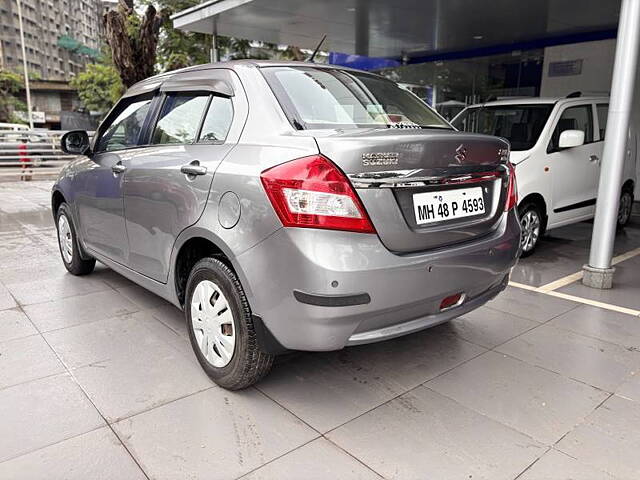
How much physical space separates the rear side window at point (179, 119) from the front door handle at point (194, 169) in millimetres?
236

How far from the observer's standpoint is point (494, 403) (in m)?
2.61

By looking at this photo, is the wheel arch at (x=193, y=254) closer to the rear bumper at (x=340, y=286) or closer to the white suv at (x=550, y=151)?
the rear bumper at (x=340, y=286)

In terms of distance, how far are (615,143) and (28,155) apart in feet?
46.4

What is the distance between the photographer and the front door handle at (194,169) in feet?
8.64

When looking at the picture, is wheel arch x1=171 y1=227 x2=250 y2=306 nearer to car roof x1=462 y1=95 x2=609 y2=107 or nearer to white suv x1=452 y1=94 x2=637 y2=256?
white suv x1=452 y1=94 x2=637 y2=256

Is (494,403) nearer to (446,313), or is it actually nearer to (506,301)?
(446,313)

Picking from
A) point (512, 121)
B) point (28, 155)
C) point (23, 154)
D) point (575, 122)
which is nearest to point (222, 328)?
point (512, 121)

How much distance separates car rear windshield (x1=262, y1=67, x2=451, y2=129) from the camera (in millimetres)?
2572

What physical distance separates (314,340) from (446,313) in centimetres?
75

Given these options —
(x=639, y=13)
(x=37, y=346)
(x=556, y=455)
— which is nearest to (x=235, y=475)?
(x=556, y=455)

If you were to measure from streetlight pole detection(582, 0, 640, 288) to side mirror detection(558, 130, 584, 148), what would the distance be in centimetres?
101

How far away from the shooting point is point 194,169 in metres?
2.68

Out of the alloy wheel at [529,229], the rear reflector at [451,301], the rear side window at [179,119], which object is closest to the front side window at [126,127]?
the rear side window at [179,119]

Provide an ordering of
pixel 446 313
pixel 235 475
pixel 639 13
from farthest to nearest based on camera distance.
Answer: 1. pixel 639 13
2. pixel 446 313
3. pixel 235 475
